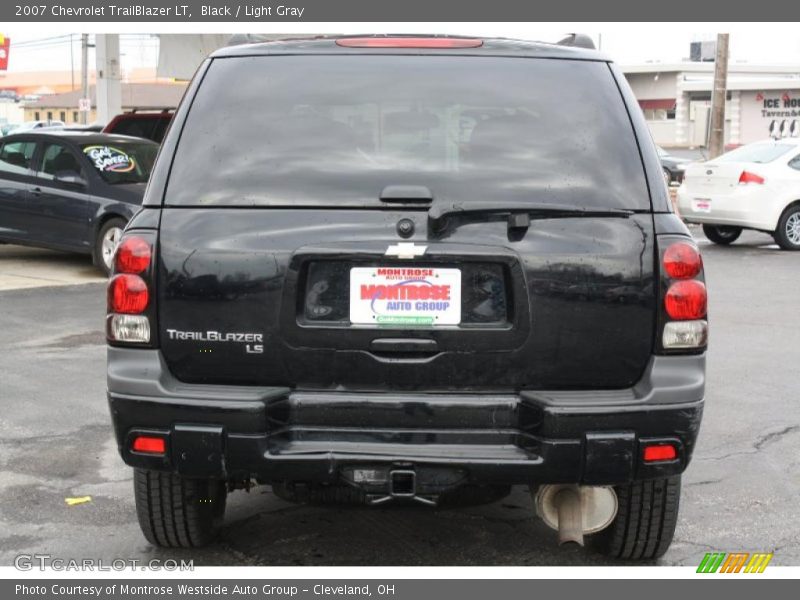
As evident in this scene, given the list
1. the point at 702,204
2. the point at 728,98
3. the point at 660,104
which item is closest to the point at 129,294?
the point at 702,204

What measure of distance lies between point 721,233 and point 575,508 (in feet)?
45.6

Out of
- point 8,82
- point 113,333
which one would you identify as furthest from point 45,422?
point 8,82

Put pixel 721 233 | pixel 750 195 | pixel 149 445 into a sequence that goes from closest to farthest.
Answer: pixel 149 445 → pixel 750 195 → pixel 721 233

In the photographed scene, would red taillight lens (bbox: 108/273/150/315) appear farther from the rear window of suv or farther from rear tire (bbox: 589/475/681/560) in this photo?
rear tire (bbox: 589/475/681/560)

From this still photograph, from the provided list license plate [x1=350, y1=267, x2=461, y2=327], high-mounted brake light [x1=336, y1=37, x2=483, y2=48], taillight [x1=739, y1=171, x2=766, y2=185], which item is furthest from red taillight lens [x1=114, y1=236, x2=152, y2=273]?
taillight [x1=739, y1=171, x2=766, y2=185]

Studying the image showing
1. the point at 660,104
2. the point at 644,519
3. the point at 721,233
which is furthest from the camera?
the point at 660,104

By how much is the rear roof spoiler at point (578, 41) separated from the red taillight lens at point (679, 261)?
1063mm

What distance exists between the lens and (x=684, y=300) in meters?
3.81

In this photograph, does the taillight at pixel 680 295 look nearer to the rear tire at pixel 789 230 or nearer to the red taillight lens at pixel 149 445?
the red taillight lens at pixel 149 445

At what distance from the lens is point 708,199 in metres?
16.4

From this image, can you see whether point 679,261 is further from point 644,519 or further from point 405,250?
point 644,519

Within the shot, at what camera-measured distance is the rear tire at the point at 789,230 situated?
1641cm

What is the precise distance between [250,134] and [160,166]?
1.06ft

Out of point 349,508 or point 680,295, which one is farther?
point 349,508
